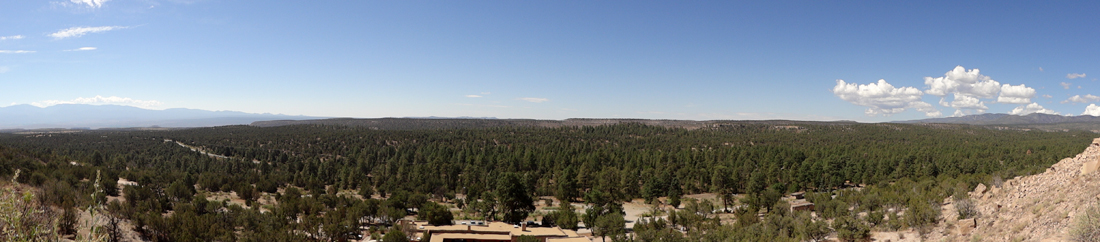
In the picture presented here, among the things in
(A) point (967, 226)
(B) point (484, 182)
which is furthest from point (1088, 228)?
(B) point (484, 182)

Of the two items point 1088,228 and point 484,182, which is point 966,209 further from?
point 484,182

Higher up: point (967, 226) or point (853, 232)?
point (967, 226)

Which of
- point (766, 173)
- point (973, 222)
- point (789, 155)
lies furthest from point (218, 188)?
point (789, 155)

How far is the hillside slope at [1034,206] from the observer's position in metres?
17.8

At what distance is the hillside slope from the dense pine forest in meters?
2.30

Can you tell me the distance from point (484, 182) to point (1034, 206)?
61107 millimetres

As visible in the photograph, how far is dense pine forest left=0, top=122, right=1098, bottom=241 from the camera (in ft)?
103

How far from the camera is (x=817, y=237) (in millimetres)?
26625

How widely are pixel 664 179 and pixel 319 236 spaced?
48.7 meters

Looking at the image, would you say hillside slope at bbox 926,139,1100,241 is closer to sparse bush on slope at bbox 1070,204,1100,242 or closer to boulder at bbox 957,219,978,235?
boulder at bbox 957,219,978,235

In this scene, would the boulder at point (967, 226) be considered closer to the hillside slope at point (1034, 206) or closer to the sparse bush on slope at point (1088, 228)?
the hillside slope at point (1034, 206)

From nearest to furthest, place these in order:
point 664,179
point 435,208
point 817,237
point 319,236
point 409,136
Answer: point 817,237 → point 319,236 → point 435,208 → point 664,179 → point 409,136

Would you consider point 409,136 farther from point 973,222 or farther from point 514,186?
point 973,222

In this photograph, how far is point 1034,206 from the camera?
2092 centimetres
